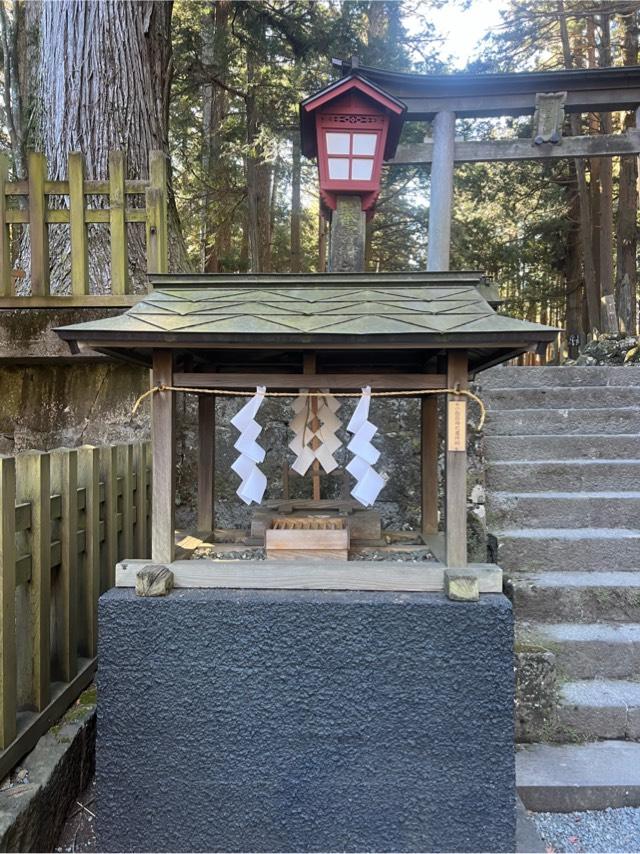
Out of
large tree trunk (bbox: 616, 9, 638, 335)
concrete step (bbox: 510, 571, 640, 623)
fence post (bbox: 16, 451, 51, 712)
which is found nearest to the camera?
fence post (bbox: 16, 451, 51, 712)

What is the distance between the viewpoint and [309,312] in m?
2.15

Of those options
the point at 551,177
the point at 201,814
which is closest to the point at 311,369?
the point at 201,814

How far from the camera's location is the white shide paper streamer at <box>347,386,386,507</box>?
7.17 ft

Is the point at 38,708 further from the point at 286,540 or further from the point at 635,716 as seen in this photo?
the point at 635,716

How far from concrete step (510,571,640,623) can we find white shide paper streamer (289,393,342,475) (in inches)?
64.7

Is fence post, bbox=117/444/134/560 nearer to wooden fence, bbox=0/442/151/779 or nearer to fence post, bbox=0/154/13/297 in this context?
wooden fence, bbox=0/442/151/779

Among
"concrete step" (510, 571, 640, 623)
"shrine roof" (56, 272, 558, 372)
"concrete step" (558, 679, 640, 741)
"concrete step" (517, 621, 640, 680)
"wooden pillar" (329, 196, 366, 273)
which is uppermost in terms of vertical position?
"wooden pillar" (329, 196, 366, 273)

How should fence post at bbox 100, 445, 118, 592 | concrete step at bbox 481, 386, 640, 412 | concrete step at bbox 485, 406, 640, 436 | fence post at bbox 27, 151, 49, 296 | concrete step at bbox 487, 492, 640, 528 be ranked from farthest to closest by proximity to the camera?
concrete step at bbox 481, 386, 640, 412 < concrete step at bbox 485, 406, 640, 436 < concrete step at bbox 487, 492, 640, 528 < fence post at bbox 27, 151, 49, 296 < fence post at bbox 100, 445, 118, 592

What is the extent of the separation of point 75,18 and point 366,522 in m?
4.83

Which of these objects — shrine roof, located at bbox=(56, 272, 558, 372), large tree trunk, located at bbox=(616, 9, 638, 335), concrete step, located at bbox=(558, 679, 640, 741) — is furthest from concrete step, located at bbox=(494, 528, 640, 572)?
large tree trunk, located at bbox=(616, 9, 638, 335)

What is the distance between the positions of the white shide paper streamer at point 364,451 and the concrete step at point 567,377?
3649mm

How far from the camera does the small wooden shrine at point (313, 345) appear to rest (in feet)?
6.53

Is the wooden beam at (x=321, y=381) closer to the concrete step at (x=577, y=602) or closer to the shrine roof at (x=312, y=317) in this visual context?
the shrine roof at (x=312, y=317)

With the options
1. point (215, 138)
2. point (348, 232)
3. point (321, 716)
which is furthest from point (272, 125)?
point (321, 716)
